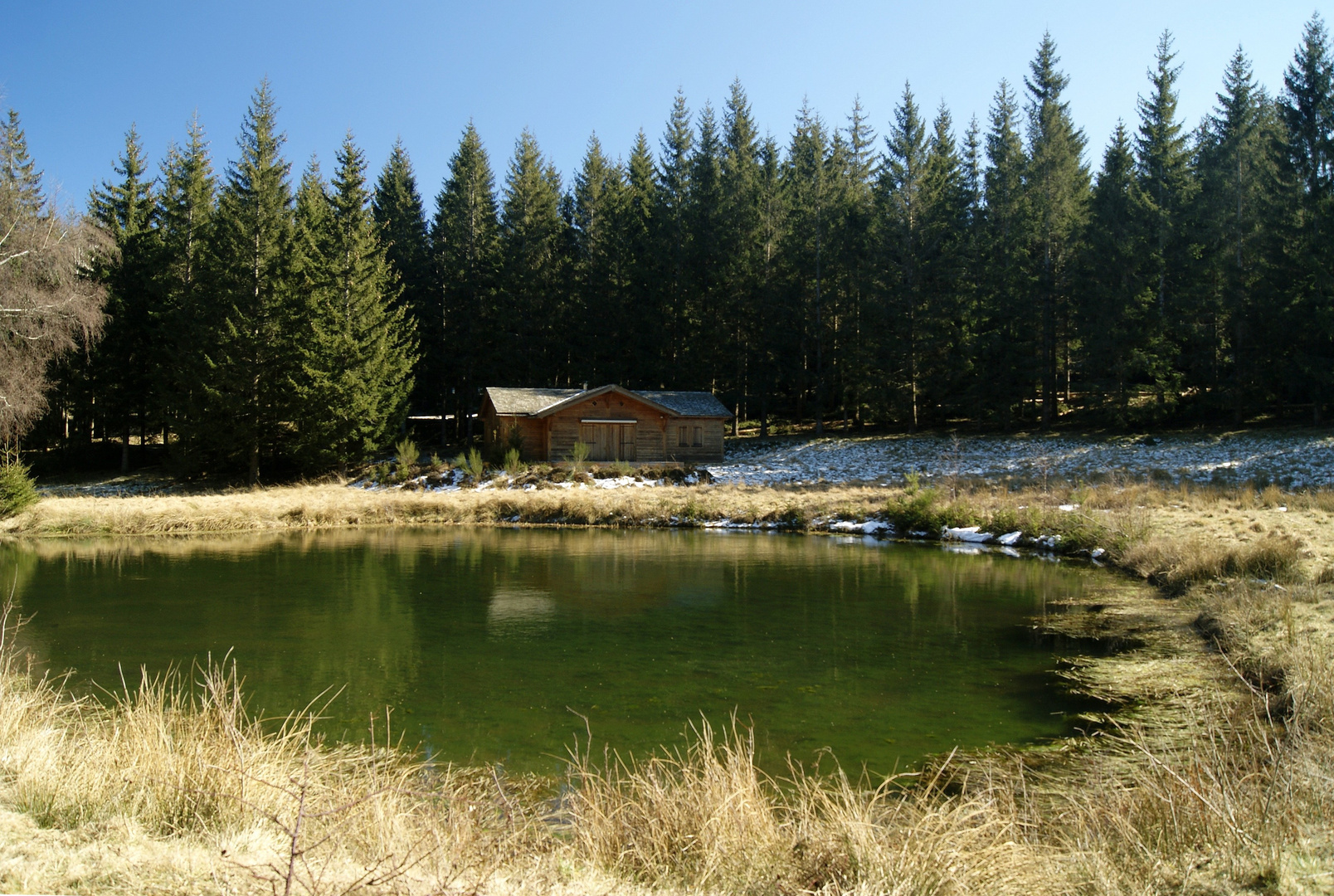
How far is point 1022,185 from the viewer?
144 ft

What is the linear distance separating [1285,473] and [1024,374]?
1305cm

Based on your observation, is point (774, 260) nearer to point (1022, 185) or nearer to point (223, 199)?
point (1022, 185)

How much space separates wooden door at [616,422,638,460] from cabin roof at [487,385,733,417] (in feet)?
5.01

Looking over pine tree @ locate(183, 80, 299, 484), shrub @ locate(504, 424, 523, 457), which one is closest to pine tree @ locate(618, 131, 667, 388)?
Result: shrub @ locate(504, 424, 523, 457)

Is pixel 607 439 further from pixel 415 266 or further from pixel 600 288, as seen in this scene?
pixel 415 266

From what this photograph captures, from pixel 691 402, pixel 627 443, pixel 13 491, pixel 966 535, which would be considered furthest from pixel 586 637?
pixel 691 402

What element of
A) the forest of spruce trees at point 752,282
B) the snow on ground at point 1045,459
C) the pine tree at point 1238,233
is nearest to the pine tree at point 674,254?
the forest of spruce trees at point 752,282

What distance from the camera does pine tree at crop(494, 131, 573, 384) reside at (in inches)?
1772

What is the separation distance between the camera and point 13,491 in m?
22.9

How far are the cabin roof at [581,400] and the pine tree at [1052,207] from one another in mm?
15129

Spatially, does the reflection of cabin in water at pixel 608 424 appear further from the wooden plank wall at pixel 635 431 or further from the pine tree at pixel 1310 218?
the pine tree at pixel 1310 218

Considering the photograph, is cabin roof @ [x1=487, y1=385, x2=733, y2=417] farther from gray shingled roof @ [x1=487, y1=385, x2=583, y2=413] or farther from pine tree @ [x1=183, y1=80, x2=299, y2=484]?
→ pine tree @ [x1=183, y1=80, x2=299, y2=484]

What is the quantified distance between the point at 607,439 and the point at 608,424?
69cm

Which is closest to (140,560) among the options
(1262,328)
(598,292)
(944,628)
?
(944,628)
